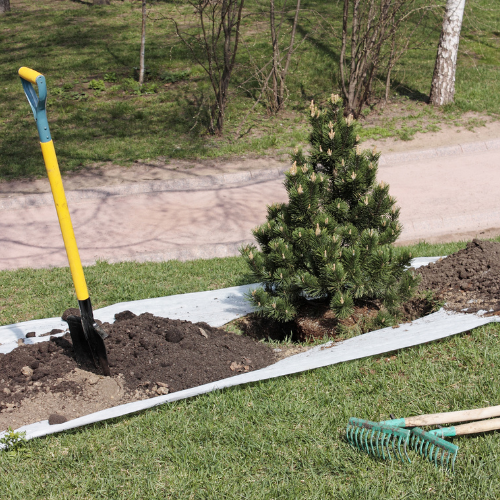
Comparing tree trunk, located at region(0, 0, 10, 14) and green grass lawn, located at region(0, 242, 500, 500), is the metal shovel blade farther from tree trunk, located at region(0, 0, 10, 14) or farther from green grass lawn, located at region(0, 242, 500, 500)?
tree trunk, located at region(0, 0, 10, 14)

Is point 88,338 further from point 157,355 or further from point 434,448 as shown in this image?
point 434,448

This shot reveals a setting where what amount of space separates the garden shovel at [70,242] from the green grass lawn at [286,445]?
52cm

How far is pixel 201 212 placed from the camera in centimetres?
725

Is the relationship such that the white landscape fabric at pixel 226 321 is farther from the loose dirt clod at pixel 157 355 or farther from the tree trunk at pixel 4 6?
the tree trunk at pixel 4 6

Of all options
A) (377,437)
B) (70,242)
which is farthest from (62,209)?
(377,437)

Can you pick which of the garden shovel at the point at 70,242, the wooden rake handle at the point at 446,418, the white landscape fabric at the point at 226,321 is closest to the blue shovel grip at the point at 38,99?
the garden shovel at the point at 70,242

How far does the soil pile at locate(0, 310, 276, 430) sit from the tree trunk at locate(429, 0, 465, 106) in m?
8.40

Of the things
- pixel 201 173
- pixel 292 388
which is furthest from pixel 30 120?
pixel 292 388

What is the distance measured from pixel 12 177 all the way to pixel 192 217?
312cm

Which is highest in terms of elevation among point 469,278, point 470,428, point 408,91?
point 408,91

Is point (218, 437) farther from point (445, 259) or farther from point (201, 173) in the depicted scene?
point (201, 173)

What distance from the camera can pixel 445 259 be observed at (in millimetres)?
4672

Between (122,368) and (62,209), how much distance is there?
111cm

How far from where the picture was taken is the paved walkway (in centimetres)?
636
